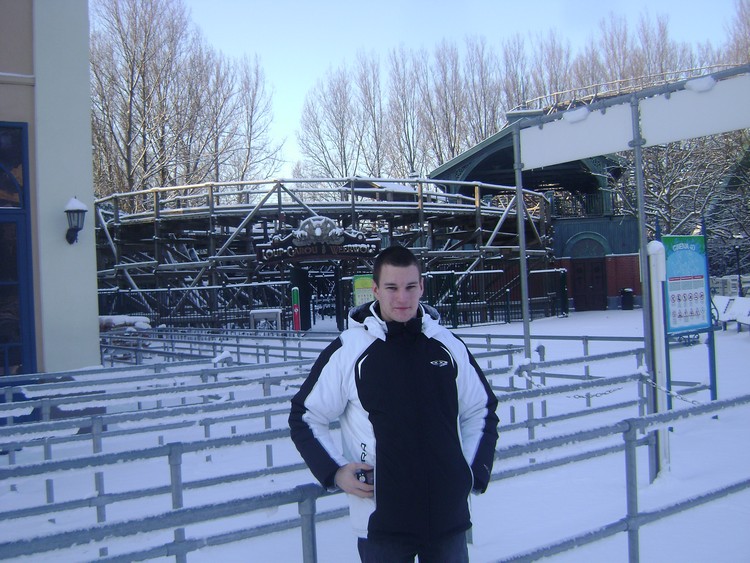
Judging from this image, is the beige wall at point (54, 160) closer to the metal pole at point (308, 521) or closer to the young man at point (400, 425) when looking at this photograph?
the young man at point (400, 425)

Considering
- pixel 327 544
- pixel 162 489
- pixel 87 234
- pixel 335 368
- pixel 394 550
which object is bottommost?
pixel 327 544

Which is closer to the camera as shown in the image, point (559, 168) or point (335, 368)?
point (335, 368)

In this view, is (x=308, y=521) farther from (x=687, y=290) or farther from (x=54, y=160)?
(x=54, y=160)

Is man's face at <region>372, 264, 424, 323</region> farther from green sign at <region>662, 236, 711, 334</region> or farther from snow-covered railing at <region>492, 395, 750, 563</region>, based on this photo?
green sign at <region>662, 236, 711, 334</region>

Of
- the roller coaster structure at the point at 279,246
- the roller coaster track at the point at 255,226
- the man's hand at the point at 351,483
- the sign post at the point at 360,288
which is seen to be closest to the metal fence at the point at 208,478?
the man's hand at the point at 351,483

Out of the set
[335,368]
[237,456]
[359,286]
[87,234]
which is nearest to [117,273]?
[359,286]

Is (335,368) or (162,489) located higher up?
(335,368)

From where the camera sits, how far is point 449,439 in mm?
2701

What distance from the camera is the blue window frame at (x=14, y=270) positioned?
9.93 meters

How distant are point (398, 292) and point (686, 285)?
6.70 meters

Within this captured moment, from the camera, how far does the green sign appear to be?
8344 mm

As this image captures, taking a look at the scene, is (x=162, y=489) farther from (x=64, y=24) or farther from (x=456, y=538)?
(x=64, y=24)

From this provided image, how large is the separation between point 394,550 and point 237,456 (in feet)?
19.0

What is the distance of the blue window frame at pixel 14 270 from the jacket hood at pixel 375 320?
8.41 m
